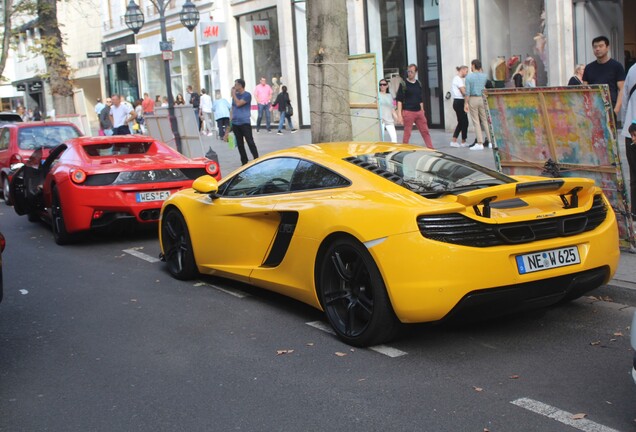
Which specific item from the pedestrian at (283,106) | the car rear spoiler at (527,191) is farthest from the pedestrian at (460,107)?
the car rear spoiler at (527,191)

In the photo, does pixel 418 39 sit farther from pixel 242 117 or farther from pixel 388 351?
pixel 388 351

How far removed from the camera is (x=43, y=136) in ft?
52.6

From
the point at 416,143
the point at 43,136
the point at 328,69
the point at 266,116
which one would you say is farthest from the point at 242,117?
the point at 266,116

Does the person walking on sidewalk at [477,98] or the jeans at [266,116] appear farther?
the jeans at [266,116]

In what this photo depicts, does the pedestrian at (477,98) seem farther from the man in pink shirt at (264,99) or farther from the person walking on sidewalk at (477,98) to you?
the man in pink shirt at (264,99)

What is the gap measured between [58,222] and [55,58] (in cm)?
1980

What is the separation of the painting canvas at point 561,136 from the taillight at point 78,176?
4.69m

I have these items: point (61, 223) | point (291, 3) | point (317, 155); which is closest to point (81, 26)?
point (291, 3)

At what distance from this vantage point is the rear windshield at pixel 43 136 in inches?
621

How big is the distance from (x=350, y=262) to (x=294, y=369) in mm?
823

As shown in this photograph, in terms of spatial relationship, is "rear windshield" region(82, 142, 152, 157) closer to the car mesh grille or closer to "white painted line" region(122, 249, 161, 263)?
"white painted line" region(122, 249, 161, 263)

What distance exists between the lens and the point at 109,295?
24.5ft

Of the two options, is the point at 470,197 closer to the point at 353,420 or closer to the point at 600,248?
the point at 600,248

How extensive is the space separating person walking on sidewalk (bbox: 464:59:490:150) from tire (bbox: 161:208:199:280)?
10.2m
